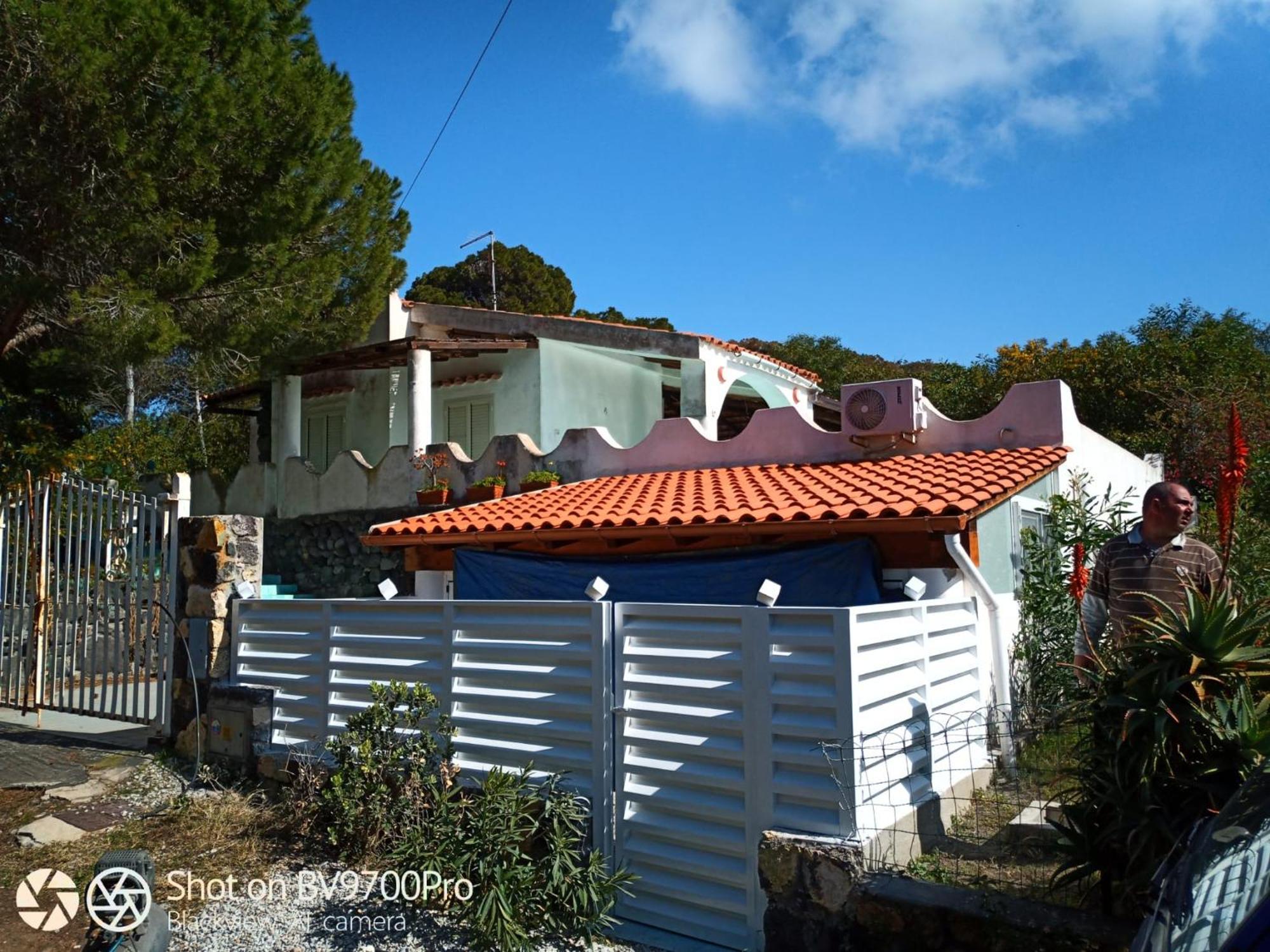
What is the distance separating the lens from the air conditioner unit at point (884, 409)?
10.1 metres

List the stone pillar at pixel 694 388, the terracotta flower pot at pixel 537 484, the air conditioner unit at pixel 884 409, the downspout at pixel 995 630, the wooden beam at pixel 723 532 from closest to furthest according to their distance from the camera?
the wooden beam at pixel 723 532
the downspout at pixel 995 630
the air conditioner unit at pixel 884 409
the terracotta flower pot at pixel 537 484
the stone pillar at pixel 694 388

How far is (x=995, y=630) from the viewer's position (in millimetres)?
8273

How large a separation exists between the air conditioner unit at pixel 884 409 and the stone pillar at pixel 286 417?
9.94 metres

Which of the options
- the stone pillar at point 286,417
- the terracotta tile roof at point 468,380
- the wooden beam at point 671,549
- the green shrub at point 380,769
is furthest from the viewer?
the stone pillar at point 286,417

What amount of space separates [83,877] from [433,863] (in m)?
2.35

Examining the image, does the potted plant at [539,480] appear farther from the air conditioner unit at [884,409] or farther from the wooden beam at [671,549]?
the air conditioner unit at [884,409]

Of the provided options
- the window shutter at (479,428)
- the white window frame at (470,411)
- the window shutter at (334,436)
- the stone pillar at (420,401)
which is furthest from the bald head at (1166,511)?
the window shutter at (334,436)

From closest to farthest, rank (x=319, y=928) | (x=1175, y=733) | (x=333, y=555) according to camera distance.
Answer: (x=1175, y=733) < (x=319, y=928) < (x=333, y=555)

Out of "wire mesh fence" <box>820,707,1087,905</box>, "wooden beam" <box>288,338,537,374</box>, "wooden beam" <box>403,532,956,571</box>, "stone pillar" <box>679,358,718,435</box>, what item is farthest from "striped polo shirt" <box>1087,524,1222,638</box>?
"wooden beam" <box>288,338,537,374</box>

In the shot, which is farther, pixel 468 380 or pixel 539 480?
pixel 468 380

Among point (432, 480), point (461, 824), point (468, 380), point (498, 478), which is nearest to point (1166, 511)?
point (461, 824)

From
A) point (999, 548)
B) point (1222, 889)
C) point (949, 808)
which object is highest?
point (999, 548)

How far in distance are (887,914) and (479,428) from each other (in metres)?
12.7

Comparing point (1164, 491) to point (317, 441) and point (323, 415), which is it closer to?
point (323, 415)
